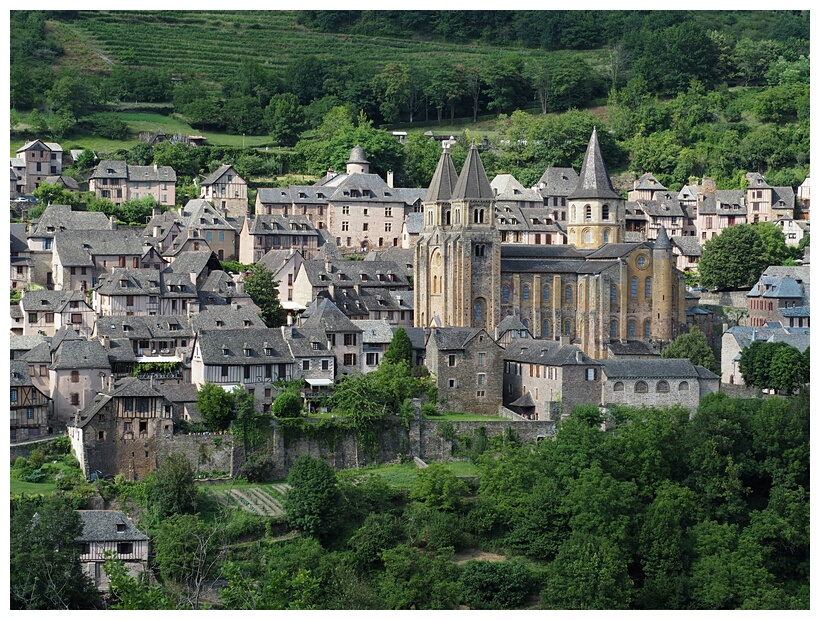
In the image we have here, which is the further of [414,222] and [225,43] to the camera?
[225,43]

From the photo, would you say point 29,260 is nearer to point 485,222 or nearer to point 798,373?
point 485,222

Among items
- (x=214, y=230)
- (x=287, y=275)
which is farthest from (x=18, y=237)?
(x=287, y=275)

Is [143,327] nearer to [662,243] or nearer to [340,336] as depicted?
[340,336]

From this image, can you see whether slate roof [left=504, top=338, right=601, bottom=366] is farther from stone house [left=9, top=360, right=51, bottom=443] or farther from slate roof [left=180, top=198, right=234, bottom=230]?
slate roof [left=180, top=198, right=234, bottom=230]

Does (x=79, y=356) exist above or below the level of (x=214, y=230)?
below

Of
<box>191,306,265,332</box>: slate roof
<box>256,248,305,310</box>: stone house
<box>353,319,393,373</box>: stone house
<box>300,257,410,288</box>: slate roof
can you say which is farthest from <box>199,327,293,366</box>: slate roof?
<box>300,257,410,288</box>: slate roof

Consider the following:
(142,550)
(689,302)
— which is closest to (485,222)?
(689,302)

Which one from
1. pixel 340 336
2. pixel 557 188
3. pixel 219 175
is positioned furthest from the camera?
pixel 557 188
